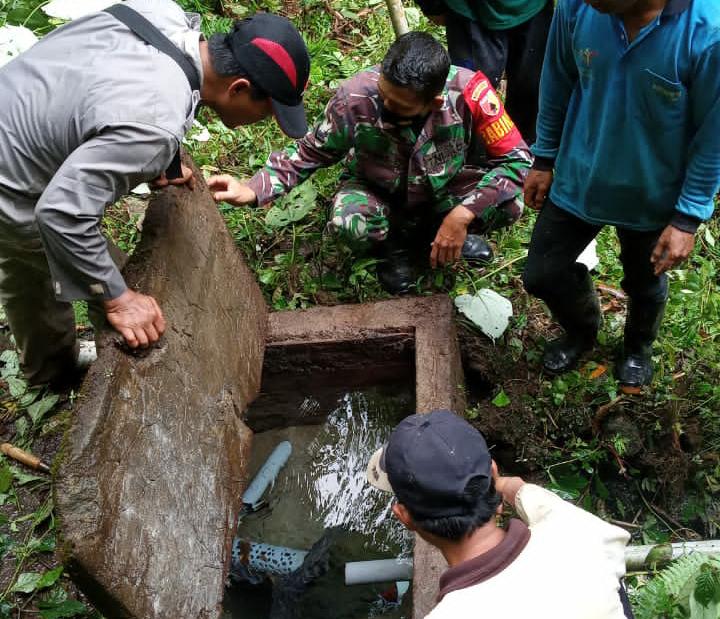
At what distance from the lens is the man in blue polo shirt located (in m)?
2.03

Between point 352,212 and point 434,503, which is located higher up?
point 434,503

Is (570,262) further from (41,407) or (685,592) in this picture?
(41,407)

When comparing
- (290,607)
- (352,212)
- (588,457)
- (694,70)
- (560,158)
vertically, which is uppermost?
(694,70)

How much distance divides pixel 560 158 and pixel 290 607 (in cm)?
201

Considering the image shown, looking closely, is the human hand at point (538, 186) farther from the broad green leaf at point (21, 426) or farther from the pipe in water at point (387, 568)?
the broad green leaf at point (21, 426)

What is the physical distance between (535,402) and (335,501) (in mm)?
998

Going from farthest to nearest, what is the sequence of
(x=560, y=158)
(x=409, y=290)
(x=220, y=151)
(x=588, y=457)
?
(x=220, y=151), (x=409, y=290), (x=588, y=457), (x=560, y=158)

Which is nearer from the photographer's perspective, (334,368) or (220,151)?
(334,368)

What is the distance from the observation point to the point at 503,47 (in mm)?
3611

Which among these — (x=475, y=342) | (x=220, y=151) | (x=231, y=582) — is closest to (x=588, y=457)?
(x=475, y=342)

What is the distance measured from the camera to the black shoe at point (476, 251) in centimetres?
356

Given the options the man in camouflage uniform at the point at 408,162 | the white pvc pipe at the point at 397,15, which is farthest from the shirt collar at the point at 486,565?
the white pvc pipe at the point at 397,15

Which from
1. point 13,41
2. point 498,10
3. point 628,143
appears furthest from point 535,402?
point 13,41

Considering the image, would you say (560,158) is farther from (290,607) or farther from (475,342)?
(290,607)
